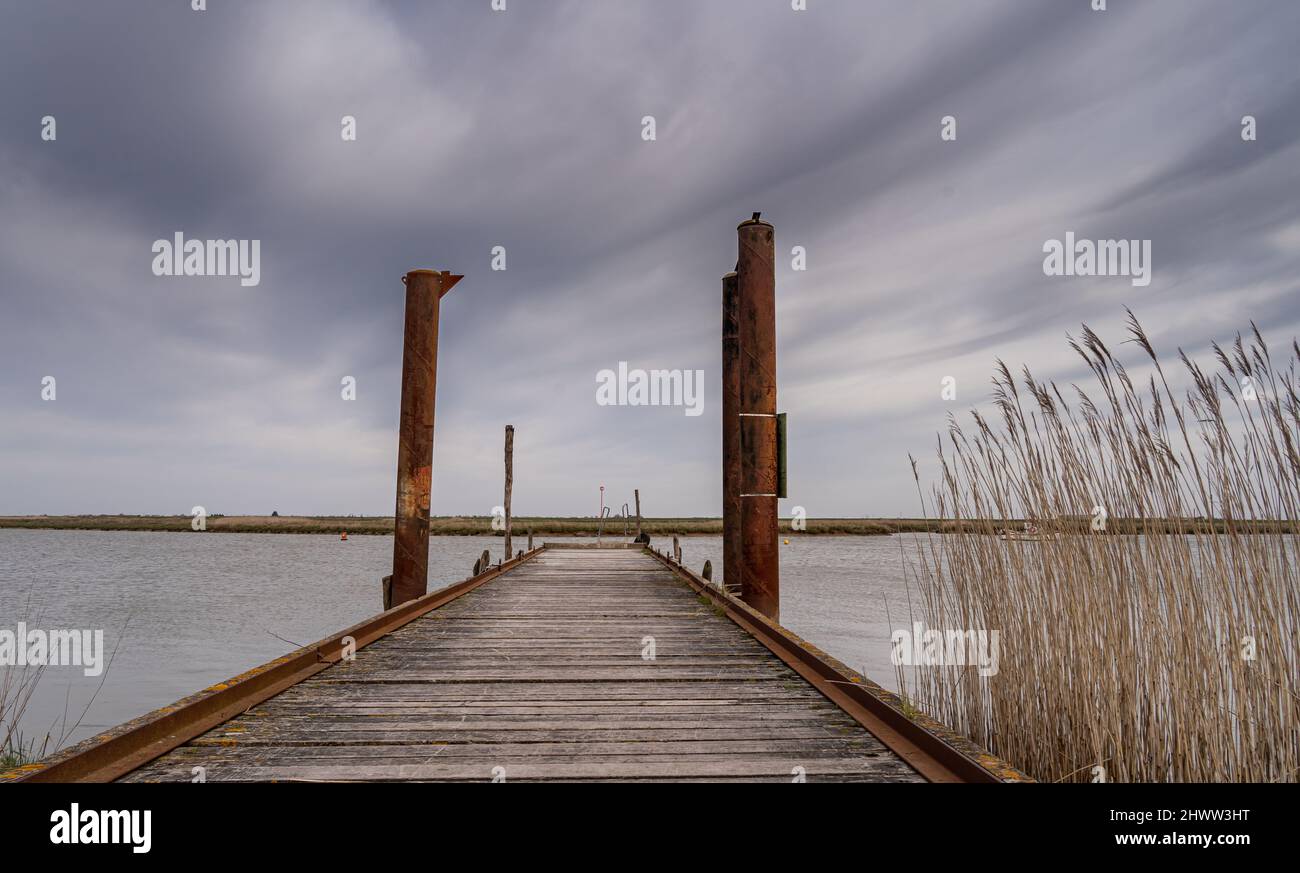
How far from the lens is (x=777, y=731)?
9.39 feet

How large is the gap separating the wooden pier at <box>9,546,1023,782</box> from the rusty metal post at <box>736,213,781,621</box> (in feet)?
3.91

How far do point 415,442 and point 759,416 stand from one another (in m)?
3.24

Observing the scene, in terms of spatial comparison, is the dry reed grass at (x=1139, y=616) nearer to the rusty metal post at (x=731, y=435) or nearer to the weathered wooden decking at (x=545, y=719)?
the weathered wooden decking at (x=545, y=719)

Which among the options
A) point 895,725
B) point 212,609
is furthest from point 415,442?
point 212,609

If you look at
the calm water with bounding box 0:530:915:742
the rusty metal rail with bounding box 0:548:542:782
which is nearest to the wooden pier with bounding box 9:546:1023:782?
the rusty metal rail with bounding box 0:548:542:782

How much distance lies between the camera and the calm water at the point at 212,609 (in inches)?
387

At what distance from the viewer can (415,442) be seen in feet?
22.0

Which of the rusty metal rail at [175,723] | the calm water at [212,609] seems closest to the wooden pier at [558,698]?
the rusty metal rail at [175,723]

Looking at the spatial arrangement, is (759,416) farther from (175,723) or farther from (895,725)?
(175,723)

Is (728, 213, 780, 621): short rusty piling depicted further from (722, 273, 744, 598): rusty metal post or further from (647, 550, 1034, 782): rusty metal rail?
(722, 273, 744, 598): rusty metal post

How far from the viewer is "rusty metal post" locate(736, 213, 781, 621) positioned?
6.25m
